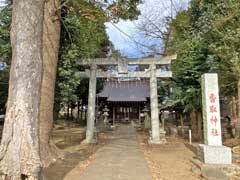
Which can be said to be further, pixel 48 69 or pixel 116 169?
pixel 48 69

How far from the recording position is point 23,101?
5.28m

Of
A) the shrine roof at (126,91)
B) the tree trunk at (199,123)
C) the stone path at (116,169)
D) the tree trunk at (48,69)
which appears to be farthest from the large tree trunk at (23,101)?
the shrine roof at (126,91)

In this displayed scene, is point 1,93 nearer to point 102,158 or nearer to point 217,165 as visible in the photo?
point 102,158

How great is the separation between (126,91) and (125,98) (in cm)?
191

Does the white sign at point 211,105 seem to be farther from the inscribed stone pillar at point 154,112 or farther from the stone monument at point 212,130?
the inscribed stone pillar at point 154,112

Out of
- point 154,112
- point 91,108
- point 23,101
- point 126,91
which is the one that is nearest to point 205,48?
point 154,112

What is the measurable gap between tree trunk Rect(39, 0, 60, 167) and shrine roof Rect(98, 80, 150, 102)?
2795 centimetres

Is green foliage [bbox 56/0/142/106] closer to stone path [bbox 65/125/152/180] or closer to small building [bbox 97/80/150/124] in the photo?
stone path [bbox 65/125/152/180]

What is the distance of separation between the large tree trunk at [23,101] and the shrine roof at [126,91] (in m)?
32.1

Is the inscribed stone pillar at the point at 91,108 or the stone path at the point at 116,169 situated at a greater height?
the inscribed stone pillar at the point at 91,108

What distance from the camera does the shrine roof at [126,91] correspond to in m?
39.1

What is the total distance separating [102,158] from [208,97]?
415cm

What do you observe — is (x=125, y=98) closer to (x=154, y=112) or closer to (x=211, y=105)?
(x=154, y=112)

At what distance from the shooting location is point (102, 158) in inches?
422
